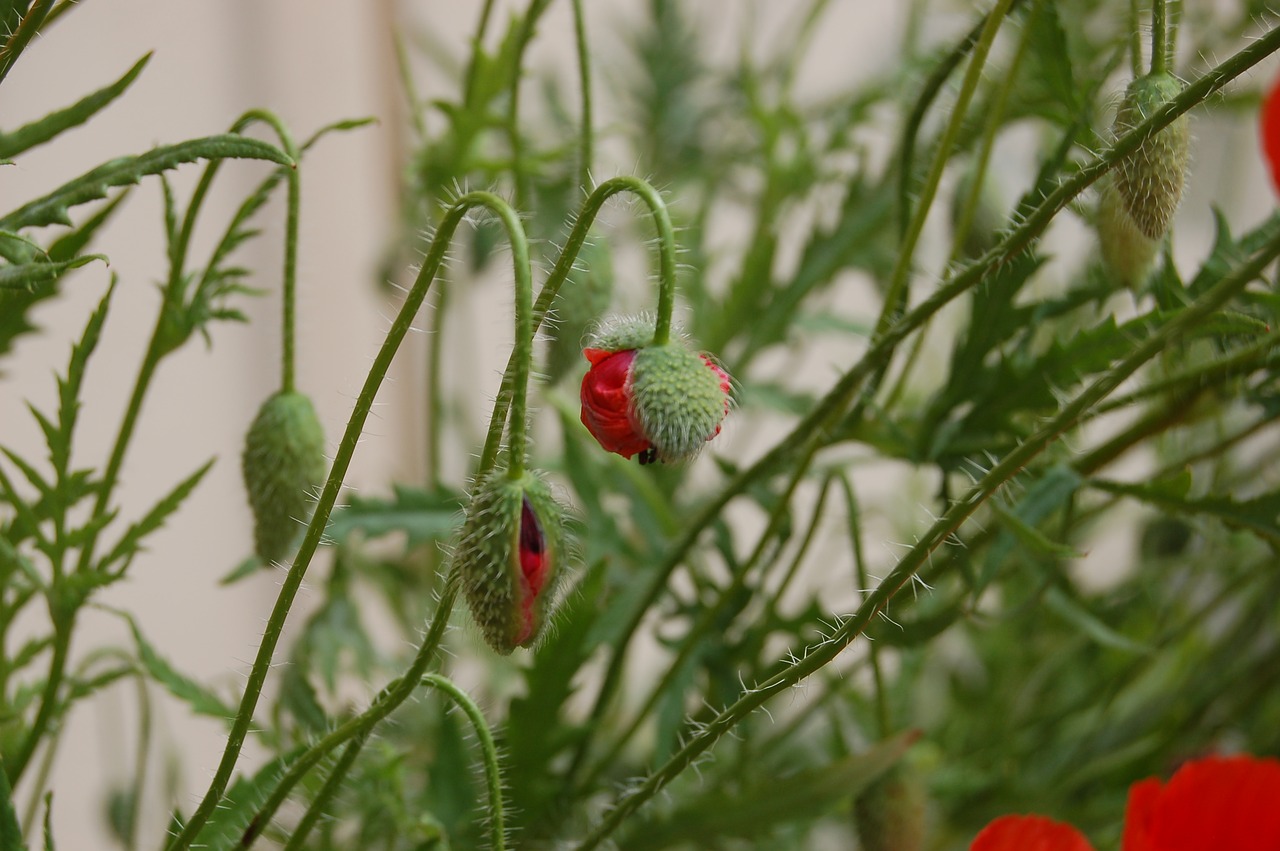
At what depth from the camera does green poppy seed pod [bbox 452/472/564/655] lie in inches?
13.7

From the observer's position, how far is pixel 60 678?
442 mm

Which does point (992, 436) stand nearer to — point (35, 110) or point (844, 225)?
point (844, 225)

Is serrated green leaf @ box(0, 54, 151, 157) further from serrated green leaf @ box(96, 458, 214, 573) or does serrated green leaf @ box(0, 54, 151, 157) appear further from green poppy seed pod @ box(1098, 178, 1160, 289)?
green poppy seed pod @ box(1098, 178, 1160, 289)

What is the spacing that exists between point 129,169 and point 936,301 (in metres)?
0.28

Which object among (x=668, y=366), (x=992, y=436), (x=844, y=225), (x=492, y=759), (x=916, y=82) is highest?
(x=916, y=82)

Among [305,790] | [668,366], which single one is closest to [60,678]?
[305,790]

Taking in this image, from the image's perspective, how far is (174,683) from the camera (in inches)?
20.3

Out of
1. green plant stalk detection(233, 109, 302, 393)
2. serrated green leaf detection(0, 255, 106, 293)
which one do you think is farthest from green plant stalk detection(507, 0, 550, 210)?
serrated green leaf detection(0, 255, 106, 293)

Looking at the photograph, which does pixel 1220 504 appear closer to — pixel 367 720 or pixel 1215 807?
pixel 1215 807

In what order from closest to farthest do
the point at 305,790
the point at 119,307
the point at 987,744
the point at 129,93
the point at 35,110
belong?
the point at 305,790 → the point at 987,744 → the point at 35,110 → the point at 129,93 → the point at 119,307

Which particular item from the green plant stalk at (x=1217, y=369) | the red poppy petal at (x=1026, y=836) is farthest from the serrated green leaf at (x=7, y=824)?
the green plant stalk at (x=1217, y=369)

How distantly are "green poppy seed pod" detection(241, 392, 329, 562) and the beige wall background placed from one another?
0.29m

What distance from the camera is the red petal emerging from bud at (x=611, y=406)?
1.24 ft

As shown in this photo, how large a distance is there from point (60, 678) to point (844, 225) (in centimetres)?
50
